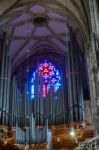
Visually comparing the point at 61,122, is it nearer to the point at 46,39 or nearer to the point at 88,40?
the point at 88,40

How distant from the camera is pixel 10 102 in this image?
1911 centimetres

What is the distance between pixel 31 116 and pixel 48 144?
5.51 feet

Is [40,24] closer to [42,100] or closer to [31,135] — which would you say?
[42,100]

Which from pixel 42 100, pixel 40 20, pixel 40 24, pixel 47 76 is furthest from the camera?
pixel 47 76

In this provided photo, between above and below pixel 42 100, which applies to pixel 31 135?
below

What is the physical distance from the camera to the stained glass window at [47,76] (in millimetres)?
20406

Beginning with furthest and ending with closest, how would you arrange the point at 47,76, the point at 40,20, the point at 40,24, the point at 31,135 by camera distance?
the point at 47,76, the point at 40,24, the point at 40,20, the point at 31,135

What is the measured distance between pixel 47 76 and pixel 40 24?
10.2 feet

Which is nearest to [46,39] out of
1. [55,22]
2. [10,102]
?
[55,22]

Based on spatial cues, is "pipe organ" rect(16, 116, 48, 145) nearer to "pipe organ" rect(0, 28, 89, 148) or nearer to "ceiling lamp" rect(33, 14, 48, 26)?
"pipe organ" rect(0, 28, 89, 148)

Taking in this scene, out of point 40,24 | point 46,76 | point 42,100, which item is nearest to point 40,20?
point 40,24

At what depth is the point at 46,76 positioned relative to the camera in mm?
21656

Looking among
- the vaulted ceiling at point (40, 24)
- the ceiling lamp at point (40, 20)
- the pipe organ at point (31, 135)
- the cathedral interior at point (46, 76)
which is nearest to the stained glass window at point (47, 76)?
the cathedral interior at point (46, 76)

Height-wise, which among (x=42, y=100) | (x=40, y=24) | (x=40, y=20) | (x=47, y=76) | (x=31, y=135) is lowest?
(x=31, y=135)
